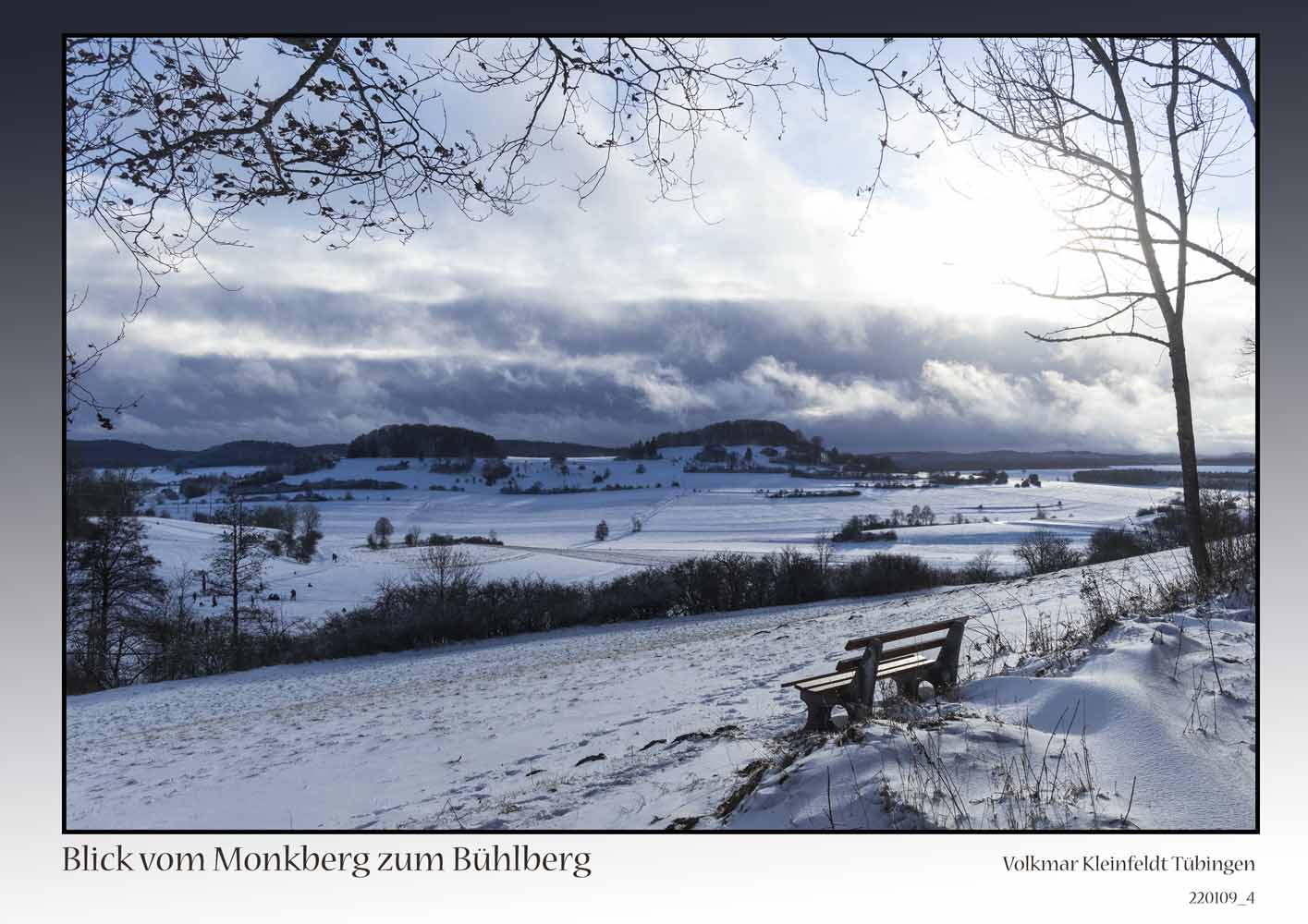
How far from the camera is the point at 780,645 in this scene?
34.1 feet

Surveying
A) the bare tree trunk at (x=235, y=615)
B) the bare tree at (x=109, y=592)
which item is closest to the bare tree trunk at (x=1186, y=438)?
the bare tree at (x=109, y=592)

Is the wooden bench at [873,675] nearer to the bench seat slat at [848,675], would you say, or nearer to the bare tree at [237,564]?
the bench seat slat at [848,675]

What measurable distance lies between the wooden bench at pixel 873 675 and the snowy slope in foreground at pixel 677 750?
1.22 ft

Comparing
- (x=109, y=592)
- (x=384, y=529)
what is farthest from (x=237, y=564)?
(x=384, y=529)

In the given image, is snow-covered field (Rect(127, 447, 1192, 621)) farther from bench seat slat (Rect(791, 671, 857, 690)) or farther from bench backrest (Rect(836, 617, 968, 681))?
bench seat slat (Rect(791, 671, 857, 690))

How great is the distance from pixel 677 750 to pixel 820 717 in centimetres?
119

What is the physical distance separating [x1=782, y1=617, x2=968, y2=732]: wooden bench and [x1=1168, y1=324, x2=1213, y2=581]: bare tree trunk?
117 inches

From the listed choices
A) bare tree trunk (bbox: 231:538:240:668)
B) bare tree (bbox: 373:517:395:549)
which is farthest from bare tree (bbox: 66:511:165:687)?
bare tree (bbox: 373:517:395:549)

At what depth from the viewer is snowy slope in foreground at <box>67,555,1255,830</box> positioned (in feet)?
12.1

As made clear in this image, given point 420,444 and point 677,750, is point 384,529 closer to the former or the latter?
point 420,444

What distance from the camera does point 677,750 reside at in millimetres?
5062
